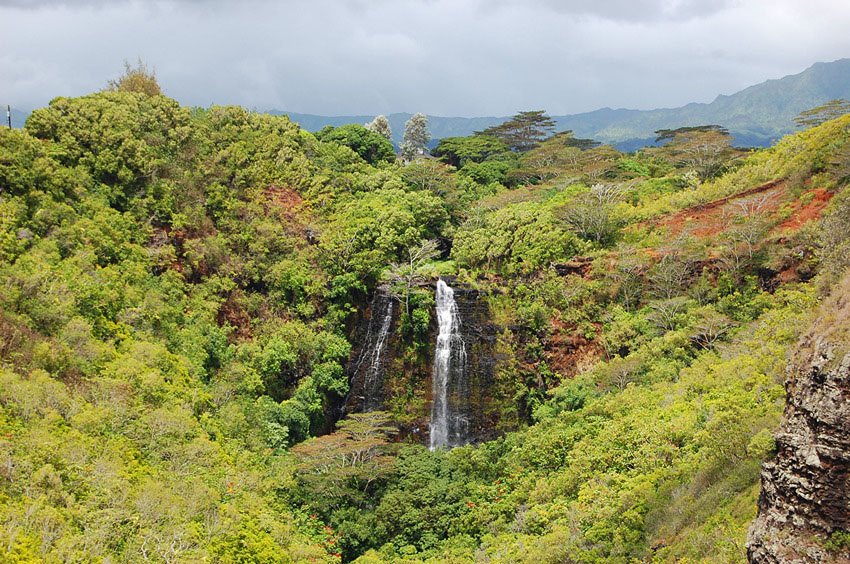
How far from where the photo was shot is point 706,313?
23.2 metres

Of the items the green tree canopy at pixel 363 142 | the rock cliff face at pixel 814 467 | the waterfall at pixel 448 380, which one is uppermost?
the green tree canopy at pixel 363 142

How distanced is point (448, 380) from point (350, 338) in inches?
211

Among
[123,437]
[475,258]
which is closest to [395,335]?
[475,258]

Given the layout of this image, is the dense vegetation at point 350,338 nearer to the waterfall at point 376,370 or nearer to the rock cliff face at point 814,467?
the rock cliff face at point 814,467

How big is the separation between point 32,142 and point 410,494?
20453 mm

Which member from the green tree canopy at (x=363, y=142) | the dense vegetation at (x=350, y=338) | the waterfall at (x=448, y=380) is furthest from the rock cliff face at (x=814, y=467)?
the green tree canopy at (x=363, y=142)

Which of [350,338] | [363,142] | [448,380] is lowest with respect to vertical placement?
[448,380]

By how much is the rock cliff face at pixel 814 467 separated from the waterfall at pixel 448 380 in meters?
19.4

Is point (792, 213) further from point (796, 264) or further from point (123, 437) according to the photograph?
point (123, 437)

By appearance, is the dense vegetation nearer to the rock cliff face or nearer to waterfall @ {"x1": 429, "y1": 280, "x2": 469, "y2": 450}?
waterfall @ {"x1": 429, "y1": 280, "x2": 469, "y2": 450}

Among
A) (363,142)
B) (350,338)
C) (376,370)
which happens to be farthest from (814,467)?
(363,142)

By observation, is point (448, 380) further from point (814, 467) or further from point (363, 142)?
point (814, 467)

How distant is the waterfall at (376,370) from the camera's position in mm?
28594

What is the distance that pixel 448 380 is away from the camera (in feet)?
93.7
